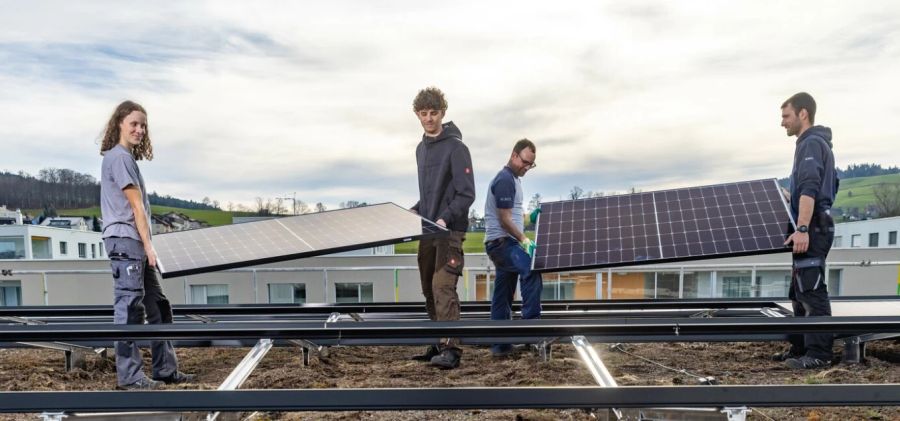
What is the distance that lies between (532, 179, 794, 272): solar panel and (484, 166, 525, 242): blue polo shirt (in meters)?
0.38

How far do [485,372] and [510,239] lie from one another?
1292 millimetres

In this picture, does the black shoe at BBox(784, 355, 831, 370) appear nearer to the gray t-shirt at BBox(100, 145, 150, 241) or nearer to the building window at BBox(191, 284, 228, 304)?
the gray t-shirt at BBox(100, 145, 150, 241)

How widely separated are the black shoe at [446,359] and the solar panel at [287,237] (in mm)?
890

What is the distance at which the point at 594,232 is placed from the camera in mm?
4941

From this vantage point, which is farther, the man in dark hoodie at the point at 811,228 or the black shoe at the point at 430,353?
the black shoe at the point at 430,353

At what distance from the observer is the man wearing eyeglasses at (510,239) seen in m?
4.34

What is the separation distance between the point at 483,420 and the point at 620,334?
86 cm

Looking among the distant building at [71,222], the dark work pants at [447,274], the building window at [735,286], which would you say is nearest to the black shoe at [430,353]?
the dark work pants at [447,274]

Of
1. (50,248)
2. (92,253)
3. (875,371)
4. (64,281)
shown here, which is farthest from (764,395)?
(92,253)

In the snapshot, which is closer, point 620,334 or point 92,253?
point 620,334

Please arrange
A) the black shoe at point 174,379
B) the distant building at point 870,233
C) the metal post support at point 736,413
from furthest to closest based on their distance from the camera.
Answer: the distant building at point 870,233 → the black shoe at point 174,379 → the metal post support at point 736,413

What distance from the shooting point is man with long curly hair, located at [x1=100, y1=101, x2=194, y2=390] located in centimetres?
322

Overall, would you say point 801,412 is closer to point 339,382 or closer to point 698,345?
point 698,345

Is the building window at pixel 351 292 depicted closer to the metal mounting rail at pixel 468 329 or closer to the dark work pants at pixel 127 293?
the dark work pants at pixel 127 293
